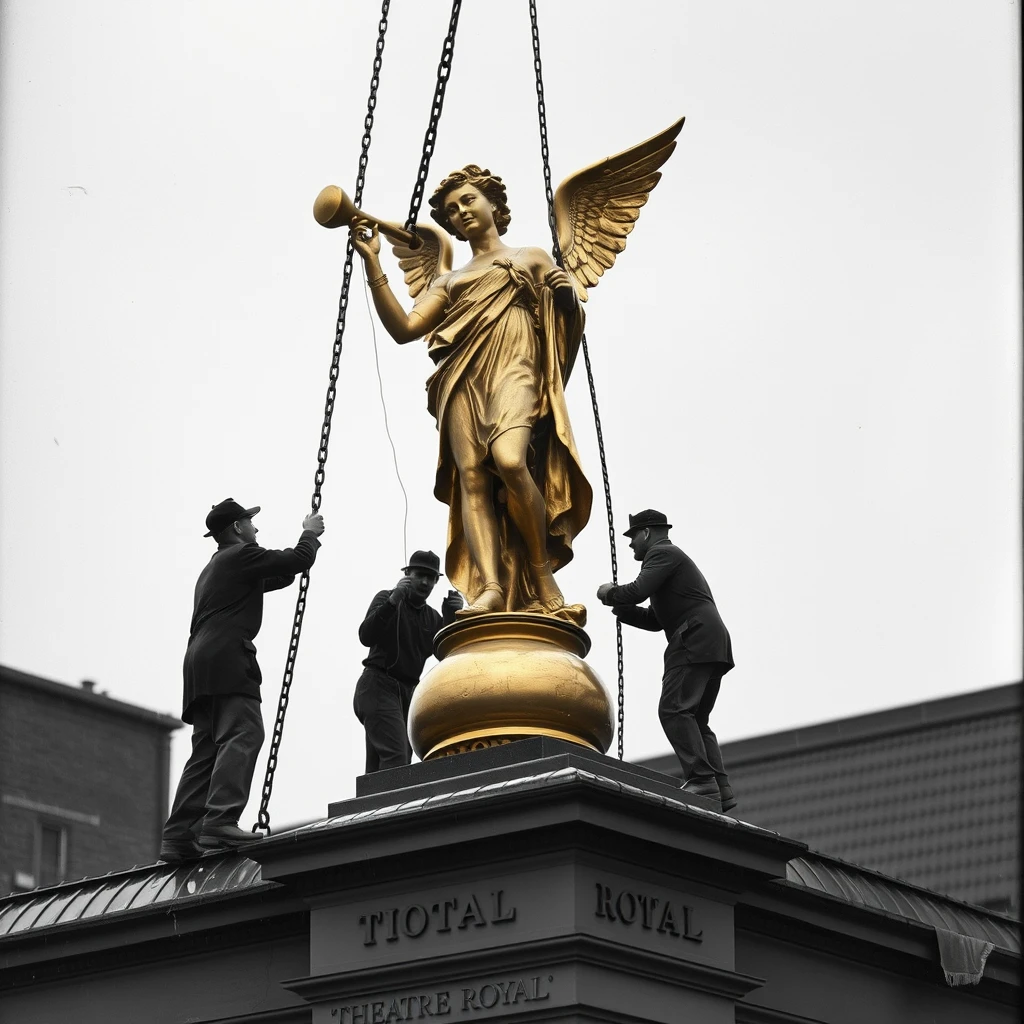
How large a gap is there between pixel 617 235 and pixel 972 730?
53.0m

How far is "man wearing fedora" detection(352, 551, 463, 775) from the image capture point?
51.4 ft

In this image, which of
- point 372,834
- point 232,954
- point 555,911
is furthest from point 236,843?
point 555,911

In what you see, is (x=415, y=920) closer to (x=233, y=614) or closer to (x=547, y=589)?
(x=547, y=589)

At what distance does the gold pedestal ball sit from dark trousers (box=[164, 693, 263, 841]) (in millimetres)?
1386

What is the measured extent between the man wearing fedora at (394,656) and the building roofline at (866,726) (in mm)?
48932

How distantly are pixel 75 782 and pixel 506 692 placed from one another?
141 feet

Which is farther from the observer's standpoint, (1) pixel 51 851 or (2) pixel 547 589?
(1) pixel 51 851

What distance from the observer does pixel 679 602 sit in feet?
46.7

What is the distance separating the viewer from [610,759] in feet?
41.4

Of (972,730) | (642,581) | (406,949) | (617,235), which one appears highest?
(972,730)

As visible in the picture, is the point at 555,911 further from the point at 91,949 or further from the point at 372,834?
the point at 91,949

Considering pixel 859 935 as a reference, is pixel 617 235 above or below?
above

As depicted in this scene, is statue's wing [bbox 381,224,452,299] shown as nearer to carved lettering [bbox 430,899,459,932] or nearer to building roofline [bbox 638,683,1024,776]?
carved lettering [bbox 430,899,459,932]

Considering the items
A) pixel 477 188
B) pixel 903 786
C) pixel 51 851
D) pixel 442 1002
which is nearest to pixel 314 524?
pixel 477 188
